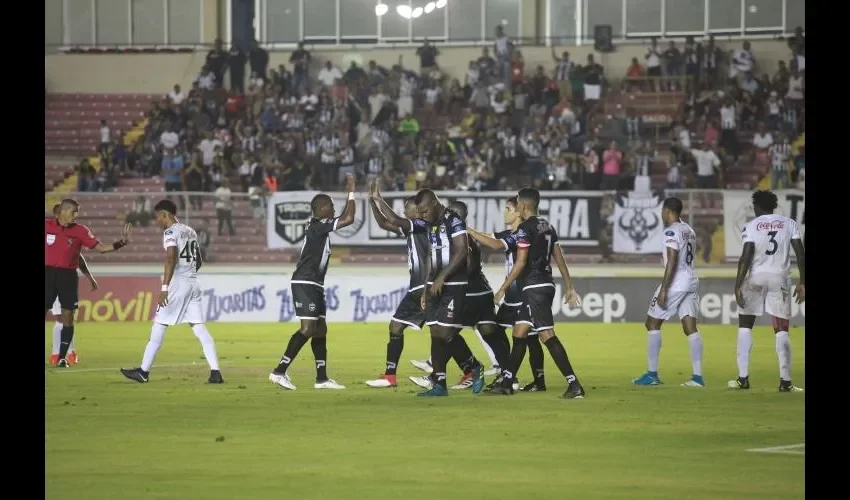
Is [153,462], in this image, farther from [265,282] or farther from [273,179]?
[273,179]

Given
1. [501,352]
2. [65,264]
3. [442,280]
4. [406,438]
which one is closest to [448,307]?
[442,280]

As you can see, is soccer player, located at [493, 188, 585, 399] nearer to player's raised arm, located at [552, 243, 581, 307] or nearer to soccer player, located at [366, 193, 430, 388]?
player's raised arm, located at [552, 243, 581, 307]

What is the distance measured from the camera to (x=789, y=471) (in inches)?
421

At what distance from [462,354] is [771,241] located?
3.77 m

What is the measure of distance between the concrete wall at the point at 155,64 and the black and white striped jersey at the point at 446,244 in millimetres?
25656

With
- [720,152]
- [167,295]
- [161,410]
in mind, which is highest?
[720,152]

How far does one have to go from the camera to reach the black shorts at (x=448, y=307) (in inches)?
600

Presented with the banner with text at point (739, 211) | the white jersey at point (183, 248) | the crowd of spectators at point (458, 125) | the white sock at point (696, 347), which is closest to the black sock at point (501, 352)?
the white sock at point (696, 347)

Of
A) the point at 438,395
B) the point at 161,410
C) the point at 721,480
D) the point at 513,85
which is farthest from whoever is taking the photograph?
the point at 513,85

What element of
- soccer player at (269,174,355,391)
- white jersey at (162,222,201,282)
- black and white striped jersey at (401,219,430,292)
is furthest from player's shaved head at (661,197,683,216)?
white jersey at (162,222,201,282)

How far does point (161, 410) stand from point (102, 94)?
29.7m
